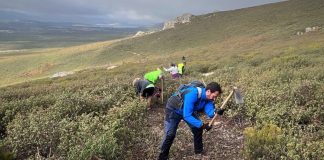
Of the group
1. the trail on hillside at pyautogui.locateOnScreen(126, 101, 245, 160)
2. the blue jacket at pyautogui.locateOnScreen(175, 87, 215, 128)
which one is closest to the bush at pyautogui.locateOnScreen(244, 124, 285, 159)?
the trail on hillside at pyautogui.locateOnScreen(126, 101, 245, 160)

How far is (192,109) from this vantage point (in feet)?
26.1

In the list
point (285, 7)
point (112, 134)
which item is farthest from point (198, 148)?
point (285, 7)

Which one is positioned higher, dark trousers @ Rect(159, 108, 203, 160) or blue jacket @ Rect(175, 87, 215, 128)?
blue jacket @ Rect(175, 87, 215, 128)

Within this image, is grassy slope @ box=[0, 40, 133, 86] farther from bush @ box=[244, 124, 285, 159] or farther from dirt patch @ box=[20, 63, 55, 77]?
bush @ box=[244, 124, 285, 159]

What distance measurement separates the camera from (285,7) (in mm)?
95812

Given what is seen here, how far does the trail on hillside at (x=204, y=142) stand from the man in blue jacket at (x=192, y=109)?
47 cm

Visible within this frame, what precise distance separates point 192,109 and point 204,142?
210cm

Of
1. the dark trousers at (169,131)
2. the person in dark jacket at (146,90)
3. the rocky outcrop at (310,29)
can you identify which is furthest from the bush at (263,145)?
the rocky outcrop at (310,29)

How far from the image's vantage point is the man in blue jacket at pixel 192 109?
7.89 m

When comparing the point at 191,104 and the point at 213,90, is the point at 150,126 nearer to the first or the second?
the point at 191,104

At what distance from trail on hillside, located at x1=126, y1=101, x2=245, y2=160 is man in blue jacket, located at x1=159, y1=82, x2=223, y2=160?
1.53 ft

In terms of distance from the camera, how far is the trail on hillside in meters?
8.91

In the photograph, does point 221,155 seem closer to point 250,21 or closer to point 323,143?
point 323,143

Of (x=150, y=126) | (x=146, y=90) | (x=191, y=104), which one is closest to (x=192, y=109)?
(x=191, y=104)
